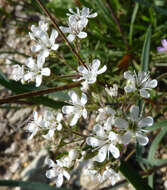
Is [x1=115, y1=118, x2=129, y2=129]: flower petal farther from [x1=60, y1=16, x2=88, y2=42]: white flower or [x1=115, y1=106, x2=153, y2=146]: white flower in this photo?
[x1=60, y1=16, x2=88, y2=42]: white flower

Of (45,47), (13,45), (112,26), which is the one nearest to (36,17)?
(13,45)

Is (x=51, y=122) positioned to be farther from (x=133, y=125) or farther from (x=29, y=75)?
(x=133, y=125)

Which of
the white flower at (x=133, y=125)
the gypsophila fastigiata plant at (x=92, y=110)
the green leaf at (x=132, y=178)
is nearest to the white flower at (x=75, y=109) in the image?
the gypsophila fastigiata plant at (x=92, y=110)

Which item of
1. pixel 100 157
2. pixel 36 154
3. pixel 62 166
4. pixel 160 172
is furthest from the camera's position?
pixel 36 154

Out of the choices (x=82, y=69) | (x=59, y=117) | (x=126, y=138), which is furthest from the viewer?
(x=59, y=117)

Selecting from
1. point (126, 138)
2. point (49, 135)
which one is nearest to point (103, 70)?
point (126, 138)

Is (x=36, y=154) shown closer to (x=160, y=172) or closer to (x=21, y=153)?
(x=21, y=153)
